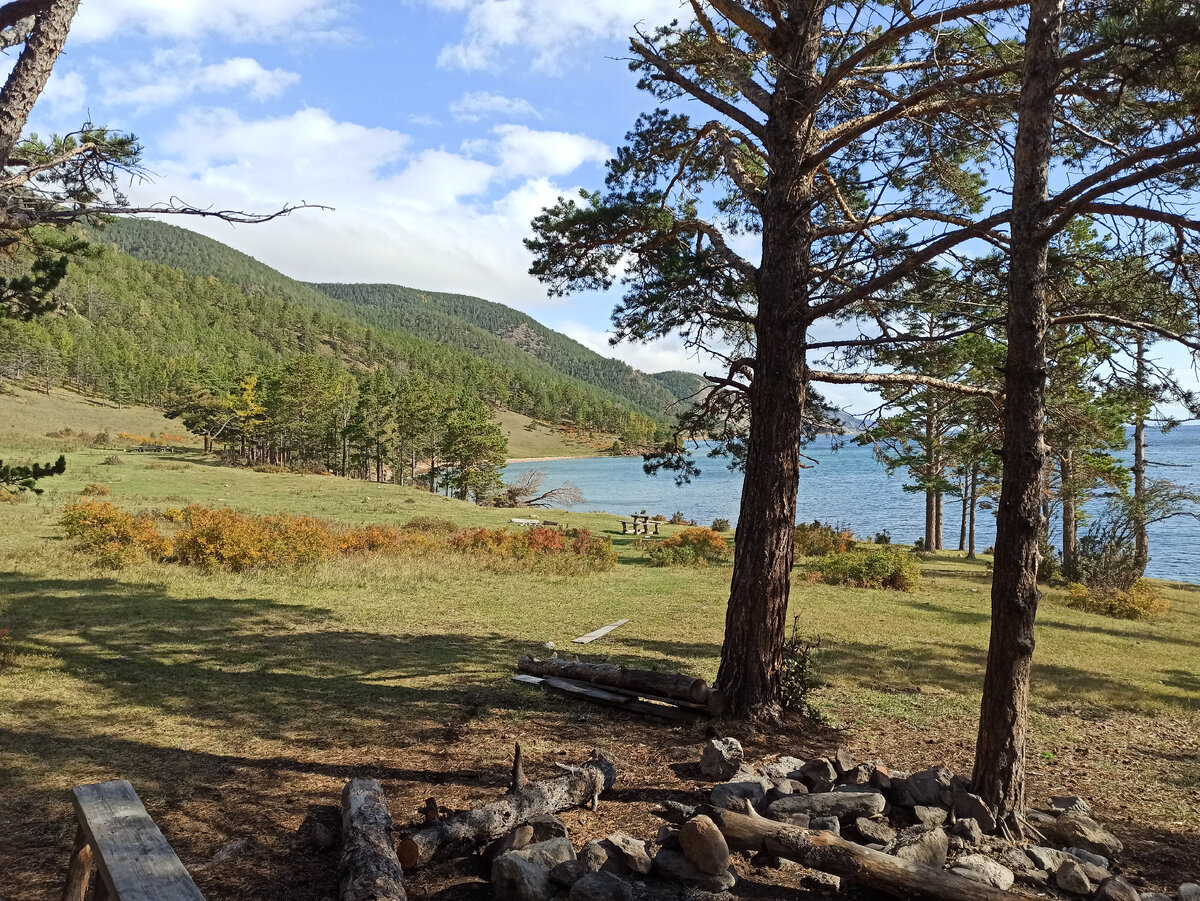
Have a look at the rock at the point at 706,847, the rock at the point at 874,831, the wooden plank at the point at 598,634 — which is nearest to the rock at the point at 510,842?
the rock at the point at 706,847

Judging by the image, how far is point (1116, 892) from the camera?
3.94 metres

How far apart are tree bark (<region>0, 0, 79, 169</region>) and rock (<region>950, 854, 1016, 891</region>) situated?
7404 millimetres

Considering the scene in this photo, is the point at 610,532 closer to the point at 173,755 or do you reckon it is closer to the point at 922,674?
the point at 922,674

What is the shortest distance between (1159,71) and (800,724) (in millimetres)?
6187

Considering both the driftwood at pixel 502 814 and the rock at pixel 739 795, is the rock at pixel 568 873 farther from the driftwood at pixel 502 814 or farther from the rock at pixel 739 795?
the rock at pixel 739 795

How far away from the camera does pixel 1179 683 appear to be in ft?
33.8

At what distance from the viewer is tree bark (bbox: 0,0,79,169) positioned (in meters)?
4.57

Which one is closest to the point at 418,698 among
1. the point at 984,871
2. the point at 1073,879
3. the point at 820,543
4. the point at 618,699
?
the point at 618,699

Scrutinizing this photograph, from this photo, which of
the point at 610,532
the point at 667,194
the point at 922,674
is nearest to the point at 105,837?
the point at 667,194

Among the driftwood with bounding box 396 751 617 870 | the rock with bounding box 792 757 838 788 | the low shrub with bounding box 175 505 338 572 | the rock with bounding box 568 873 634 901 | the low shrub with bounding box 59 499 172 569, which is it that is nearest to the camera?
the rock with bounding box 568 873 634 901

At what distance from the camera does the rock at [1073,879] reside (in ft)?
13.4

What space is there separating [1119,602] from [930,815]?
1496 centimetres

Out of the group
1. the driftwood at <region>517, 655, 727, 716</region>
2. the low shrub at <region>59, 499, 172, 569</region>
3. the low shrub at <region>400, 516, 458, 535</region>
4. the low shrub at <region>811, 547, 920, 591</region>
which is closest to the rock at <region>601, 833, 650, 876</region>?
the driftwood at <region>517, 655, 727, 716</region>

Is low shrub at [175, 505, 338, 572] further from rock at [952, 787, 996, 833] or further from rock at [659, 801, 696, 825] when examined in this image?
rock at [952, 787, 996, 833]
